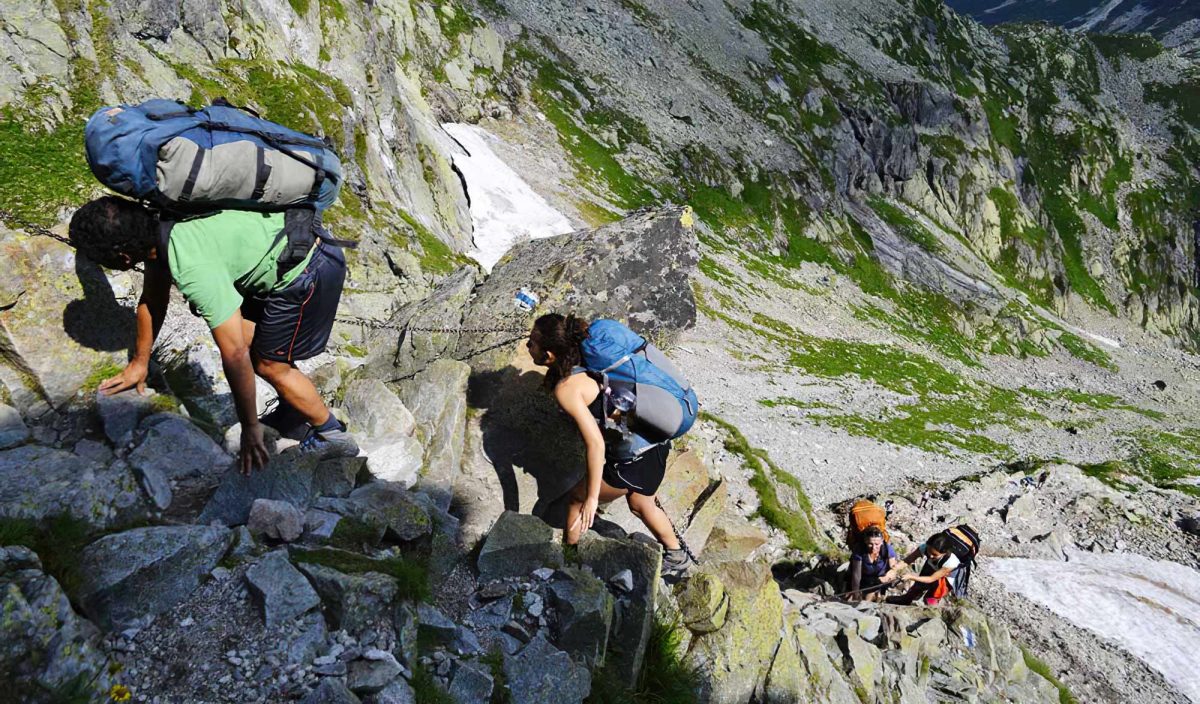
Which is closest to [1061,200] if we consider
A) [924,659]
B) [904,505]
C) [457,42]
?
[457,42]

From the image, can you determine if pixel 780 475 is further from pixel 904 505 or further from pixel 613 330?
pixel 613 330

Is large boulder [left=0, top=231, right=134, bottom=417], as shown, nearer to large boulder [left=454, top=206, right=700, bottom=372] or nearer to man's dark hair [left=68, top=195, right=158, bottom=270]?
man's dark hair [left=68, top=195, right=158, bottom=270]

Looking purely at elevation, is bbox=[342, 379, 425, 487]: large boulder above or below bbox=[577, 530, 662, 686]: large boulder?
below

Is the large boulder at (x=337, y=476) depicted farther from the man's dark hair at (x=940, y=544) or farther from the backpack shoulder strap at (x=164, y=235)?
the man's dark hair at (x=940, y=544)

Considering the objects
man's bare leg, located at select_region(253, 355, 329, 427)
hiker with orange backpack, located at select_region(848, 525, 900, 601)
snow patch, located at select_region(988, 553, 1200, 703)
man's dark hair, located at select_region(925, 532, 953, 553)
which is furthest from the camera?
snow patch, located at select_region(988, 553, 1200, 703)

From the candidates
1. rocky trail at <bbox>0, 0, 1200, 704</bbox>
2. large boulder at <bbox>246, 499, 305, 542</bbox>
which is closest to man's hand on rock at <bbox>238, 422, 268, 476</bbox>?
rocky trail at <bbox>0, 0, 1200, 704</bbox>

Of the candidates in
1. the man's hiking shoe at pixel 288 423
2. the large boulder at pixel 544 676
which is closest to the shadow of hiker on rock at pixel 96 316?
the man's hiking shoe at pixel 288 423

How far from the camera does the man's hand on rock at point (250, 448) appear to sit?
5316 millimetres

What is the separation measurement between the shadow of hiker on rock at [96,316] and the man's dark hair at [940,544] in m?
13.0

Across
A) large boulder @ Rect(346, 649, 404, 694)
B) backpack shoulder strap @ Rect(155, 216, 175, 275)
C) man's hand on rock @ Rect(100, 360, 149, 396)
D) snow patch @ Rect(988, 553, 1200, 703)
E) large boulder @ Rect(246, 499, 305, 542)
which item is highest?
backpack shoulder strap @ Rect(155, 216, 175, 275)

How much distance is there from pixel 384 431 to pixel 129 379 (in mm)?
2582

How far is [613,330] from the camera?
6492 millimetres

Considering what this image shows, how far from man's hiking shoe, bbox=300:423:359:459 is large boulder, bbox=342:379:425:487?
42 centimetres

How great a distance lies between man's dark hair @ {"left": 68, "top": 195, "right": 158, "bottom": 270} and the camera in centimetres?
468
